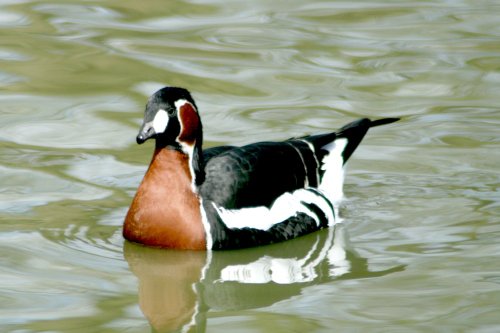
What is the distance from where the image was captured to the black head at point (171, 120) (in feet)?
28.8

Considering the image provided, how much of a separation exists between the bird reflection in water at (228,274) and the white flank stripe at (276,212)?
0.18m

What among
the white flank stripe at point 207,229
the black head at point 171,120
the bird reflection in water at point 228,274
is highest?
the black head at point 171,120

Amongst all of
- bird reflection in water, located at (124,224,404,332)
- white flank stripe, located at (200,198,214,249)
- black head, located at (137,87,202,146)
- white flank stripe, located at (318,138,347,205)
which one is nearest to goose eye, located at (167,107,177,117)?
black head, located at (137,87,202,146)

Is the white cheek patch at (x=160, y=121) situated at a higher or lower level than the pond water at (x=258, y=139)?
higher

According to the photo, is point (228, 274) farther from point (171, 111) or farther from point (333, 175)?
point (333, 175)

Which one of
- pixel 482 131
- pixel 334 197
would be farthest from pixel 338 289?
pixel 482 131

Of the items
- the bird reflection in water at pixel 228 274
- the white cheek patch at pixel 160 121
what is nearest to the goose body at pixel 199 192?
the white cheek patch at pixel 160 121

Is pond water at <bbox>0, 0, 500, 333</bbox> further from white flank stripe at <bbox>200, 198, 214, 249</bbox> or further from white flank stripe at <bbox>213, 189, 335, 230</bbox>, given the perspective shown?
white flank stripe at <bbox>213, 189, 335, 230</bbox>

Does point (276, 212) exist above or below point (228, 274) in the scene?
above

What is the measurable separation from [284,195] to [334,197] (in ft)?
2.10

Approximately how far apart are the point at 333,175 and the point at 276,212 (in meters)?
0.92

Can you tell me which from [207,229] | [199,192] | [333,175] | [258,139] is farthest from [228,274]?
[258,139]

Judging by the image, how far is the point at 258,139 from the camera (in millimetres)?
11508

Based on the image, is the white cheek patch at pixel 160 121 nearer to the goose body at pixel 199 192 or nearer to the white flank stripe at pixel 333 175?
the goose body at pixel 199 192
